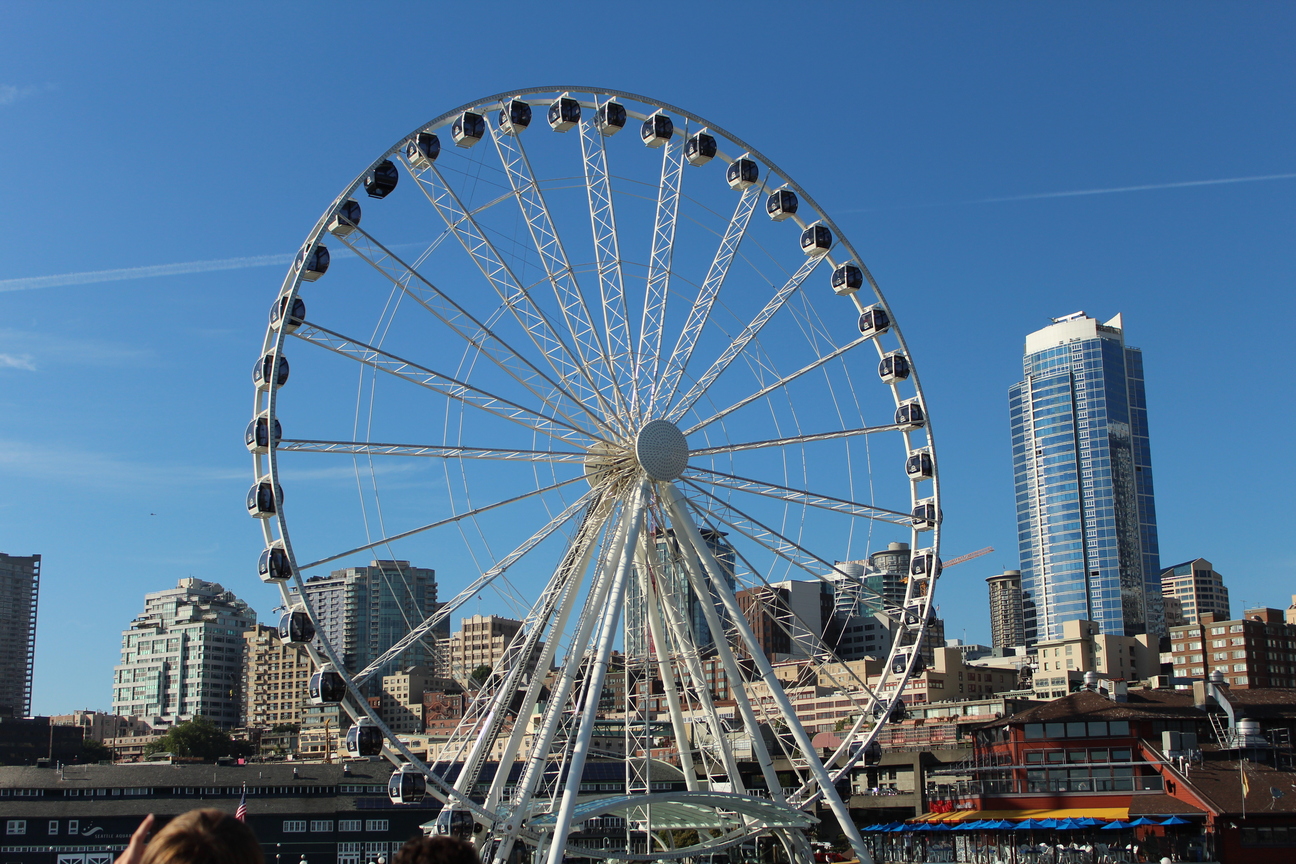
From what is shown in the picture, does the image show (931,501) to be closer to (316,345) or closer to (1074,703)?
(316,345)

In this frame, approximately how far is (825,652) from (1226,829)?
1234 inches

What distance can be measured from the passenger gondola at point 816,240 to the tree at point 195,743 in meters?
152

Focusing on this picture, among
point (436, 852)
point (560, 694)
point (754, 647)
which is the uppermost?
point (754, 647)

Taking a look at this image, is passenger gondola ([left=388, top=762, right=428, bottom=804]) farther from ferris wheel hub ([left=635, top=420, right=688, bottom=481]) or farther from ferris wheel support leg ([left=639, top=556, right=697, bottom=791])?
ferris wheel hub ([left=635, top=420, right=688, bottom=481])

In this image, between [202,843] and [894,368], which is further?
[894,368]

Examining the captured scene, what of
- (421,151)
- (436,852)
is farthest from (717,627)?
(436,852)

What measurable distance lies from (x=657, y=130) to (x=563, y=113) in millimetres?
4021

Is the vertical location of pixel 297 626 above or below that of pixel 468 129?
below

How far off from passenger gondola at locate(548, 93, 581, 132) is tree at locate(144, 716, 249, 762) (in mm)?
153361

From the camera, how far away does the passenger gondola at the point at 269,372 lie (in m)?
43.8

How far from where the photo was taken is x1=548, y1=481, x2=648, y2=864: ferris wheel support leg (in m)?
41.8

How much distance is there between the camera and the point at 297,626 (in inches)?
1626

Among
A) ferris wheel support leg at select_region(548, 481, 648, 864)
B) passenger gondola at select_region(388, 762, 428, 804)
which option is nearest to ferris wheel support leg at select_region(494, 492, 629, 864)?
ferris wheel support leg at select_region(548, 481, 648, 864)

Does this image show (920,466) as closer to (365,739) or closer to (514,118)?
(514,118)
